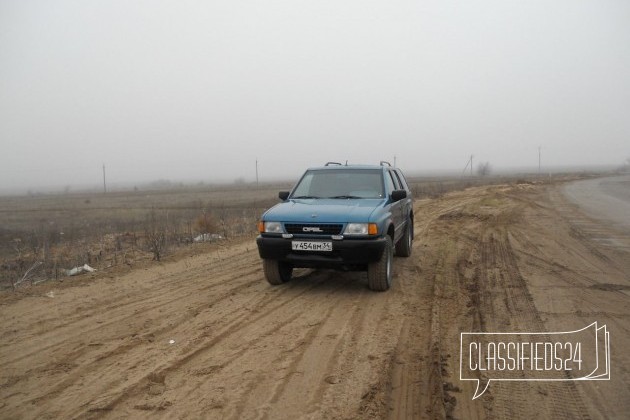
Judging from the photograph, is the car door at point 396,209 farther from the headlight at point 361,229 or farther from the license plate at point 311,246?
the license plate at point 311,246

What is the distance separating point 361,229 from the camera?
18.8 feet

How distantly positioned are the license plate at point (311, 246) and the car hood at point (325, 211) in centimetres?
30

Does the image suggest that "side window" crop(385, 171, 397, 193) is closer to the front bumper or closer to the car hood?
the car hood

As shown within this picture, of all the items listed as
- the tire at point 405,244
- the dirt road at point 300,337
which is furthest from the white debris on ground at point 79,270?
the tire at point 405,244

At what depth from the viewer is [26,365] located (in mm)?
4016

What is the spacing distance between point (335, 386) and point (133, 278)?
512 centimetres

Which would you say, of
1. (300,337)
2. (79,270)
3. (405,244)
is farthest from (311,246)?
(79,270)

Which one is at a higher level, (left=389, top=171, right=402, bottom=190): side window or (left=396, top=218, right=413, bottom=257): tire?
(left=389, top=171, right=402, bottom=190): side window

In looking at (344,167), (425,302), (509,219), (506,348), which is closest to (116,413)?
(506,348)

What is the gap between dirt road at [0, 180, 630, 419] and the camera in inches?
127

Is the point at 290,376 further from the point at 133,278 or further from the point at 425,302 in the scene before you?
the point at 133,278

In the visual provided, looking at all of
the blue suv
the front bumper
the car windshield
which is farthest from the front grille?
the car windshield

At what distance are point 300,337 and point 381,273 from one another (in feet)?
6.16
